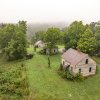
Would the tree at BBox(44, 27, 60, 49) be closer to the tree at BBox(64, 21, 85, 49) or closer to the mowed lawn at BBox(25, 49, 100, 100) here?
the tree at BBox(64, 21, 85, 49)

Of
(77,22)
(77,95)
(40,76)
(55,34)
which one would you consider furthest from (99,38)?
(77,95)

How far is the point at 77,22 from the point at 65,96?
3740 cm

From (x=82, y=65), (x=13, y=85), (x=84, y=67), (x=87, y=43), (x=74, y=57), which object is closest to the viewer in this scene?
(x=13, y=85)

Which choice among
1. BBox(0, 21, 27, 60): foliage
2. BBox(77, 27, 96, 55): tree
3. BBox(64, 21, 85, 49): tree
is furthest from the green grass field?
BBox(64, 21, 85, 49): tree

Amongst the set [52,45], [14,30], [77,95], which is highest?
[14,30]

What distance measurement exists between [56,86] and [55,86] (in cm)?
21

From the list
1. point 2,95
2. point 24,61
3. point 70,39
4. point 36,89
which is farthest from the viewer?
point 70,39

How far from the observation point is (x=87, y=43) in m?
65.2

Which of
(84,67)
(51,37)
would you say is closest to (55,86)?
(84,67)

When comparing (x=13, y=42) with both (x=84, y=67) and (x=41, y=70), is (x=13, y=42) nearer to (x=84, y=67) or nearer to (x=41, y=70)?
(x=41, y=70)

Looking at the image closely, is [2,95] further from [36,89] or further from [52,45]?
[52,45]

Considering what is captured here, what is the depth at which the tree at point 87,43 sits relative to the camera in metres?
65.3

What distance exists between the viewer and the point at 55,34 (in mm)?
74000

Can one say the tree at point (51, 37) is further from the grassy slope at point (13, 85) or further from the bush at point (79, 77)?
the bush at point (79, 77)
